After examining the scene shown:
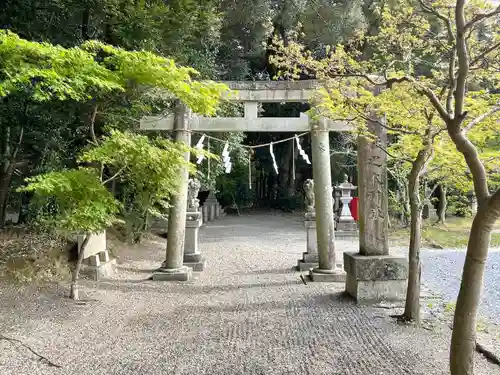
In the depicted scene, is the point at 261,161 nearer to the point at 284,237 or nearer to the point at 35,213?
the point at 284,237

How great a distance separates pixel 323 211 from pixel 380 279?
2.21m

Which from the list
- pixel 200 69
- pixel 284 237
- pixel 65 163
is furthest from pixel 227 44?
pixel 65 163

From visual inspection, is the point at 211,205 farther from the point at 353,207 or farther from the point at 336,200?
the point at 353,207

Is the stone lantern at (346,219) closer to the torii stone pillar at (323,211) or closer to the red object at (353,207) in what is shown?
the red object at (353,207)

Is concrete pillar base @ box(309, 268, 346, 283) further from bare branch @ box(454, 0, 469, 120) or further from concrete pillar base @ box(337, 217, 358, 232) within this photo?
concrete pillar base @ box(337, 217, 358, 232)

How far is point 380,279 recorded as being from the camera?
6121 millimetres

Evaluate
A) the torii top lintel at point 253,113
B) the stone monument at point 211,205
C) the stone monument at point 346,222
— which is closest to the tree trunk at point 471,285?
the torii top lintel at point 253,113

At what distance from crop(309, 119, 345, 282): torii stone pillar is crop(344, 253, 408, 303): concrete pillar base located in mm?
1780

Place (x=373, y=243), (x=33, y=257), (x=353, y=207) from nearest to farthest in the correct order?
1. (x=373, y=243)
2. (x=33, y=257)
3. (x=353, y=207)

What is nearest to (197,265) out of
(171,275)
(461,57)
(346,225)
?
(171,275)

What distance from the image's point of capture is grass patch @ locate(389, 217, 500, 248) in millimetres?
14130

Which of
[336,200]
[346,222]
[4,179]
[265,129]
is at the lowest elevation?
[346,222]

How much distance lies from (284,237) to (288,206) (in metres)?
A: 10.1

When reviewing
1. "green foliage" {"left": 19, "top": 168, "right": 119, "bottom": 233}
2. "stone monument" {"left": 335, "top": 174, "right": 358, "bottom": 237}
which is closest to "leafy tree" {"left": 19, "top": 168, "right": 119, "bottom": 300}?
"green foliage" {"left": 19, "top": 168, "right": 119, "bottom": 233}
